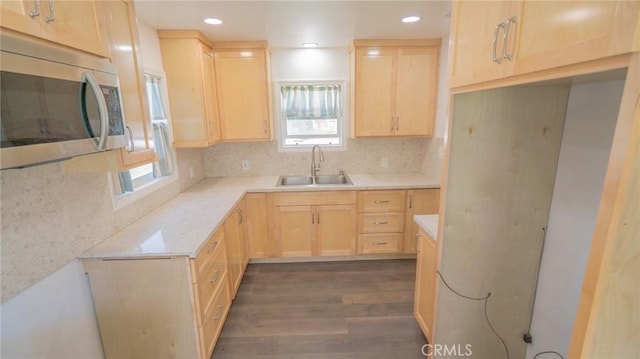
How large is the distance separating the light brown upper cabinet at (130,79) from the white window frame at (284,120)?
6.27 feet

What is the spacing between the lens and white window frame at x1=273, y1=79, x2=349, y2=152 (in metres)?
3.29

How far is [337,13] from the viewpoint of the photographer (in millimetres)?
2111

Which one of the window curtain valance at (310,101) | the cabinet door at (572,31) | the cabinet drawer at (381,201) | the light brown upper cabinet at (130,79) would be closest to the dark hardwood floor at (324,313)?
the cabinet drawer at (381,201)

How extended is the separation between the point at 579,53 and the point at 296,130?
297 cm

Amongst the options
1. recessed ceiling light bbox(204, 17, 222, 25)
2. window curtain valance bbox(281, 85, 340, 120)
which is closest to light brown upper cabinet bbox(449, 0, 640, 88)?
recessed ceiling light bbox(204, 17, 222, 25)

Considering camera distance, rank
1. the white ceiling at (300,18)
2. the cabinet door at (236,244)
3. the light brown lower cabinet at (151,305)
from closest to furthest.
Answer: the light brown lower cabinet at (151,305)
the white ceiling at (300,18)
the cabinet door at (236,244)

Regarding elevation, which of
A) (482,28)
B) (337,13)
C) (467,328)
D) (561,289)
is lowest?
(467,328)

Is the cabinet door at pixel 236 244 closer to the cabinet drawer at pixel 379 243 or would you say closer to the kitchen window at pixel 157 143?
the kitchen window at pixel 157 143

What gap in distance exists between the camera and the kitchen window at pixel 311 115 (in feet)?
11.0

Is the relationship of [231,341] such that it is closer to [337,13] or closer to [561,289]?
[561,289]

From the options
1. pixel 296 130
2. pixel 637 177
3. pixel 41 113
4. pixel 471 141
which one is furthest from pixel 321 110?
pixel 637 177

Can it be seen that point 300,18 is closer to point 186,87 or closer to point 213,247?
point 186,87

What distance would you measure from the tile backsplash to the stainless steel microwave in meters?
2.28

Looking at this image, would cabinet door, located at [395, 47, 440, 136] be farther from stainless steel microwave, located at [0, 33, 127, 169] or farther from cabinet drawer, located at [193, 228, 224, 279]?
stainless steel microwave, located at [0, 33, 127, 169]
